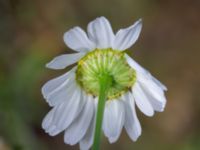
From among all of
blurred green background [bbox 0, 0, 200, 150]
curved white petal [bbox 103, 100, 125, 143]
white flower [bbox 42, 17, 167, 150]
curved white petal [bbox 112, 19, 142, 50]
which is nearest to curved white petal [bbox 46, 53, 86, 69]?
white flower [bbox 42, 17, 167, 150]

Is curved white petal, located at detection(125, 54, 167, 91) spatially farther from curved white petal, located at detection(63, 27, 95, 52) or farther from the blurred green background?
A: the blurred green background

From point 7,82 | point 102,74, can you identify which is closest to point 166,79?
point 7,82

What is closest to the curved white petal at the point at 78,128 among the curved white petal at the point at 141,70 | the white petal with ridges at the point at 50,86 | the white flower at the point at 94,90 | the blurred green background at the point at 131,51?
the white flower at the point at 94,90

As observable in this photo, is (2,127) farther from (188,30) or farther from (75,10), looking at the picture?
(188,30)

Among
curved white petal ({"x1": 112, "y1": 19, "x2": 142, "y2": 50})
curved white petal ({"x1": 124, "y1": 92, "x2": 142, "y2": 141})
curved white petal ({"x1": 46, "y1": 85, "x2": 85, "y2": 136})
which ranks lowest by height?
curved white petal ({"x1": 124, "y1": 92, "x2": 142, "y2": 141})

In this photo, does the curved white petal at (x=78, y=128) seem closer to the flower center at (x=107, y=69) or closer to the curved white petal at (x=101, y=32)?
the flower center at (x=107, y=69)
